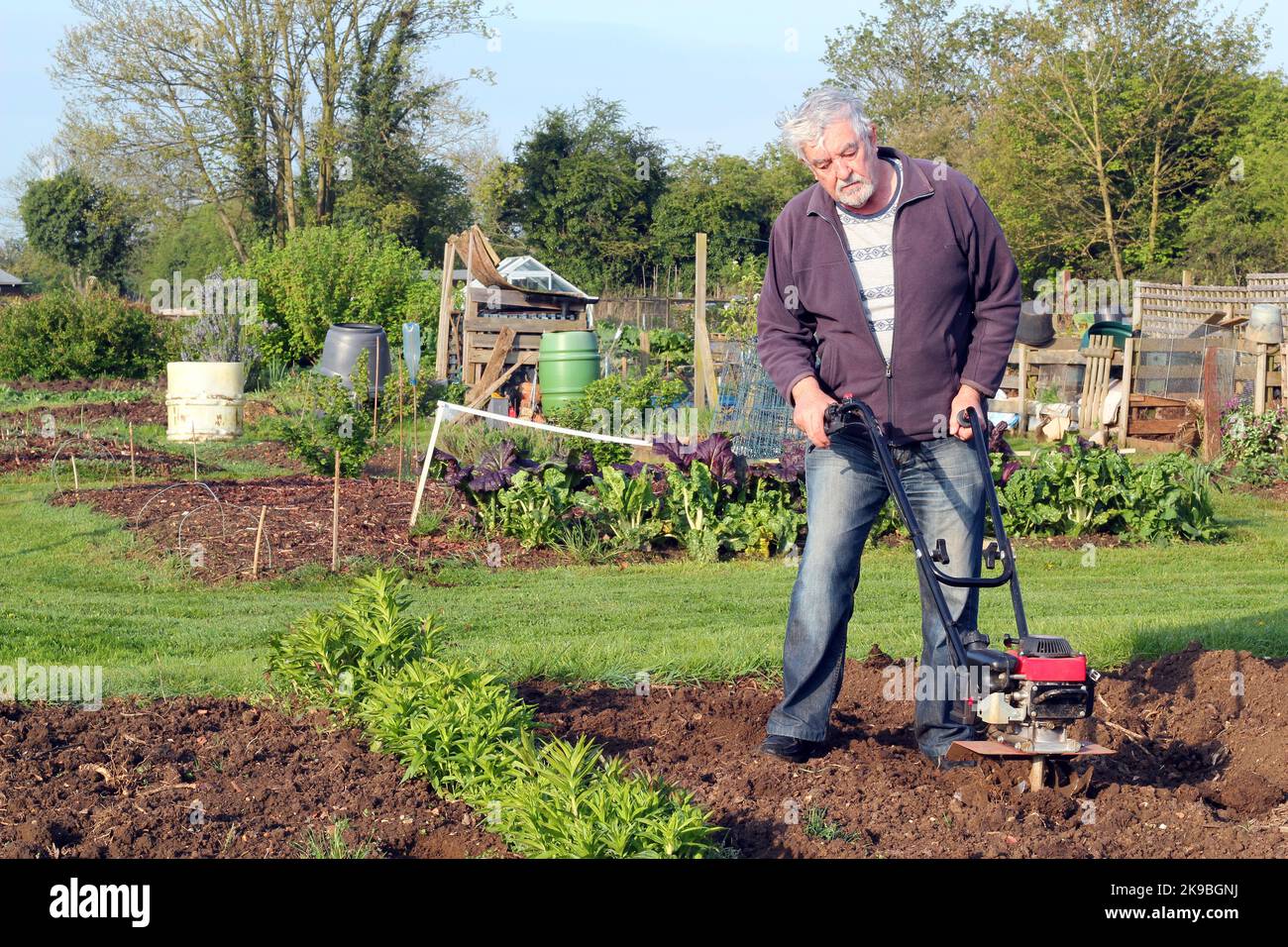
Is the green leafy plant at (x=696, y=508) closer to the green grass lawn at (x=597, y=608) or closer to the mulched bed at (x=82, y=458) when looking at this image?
the green grass lawn at (x=597, y=608)

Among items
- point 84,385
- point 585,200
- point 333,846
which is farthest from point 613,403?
point 585,200

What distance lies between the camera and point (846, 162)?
4.15 meters

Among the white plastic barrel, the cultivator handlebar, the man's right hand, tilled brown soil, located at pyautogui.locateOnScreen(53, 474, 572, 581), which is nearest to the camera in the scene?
the cultivator handlebar

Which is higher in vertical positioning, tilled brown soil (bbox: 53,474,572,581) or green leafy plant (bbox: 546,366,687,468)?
green leafy plant (bbox: 546,366,687,468)

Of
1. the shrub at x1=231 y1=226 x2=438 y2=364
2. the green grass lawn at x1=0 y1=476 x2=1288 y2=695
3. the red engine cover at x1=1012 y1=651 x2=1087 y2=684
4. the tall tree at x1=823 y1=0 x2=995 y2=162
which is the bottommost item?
the green grass lawn at x1=0 y1=476 x2=1288 y2=695

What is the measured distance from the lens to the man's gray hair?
4086 millimetres

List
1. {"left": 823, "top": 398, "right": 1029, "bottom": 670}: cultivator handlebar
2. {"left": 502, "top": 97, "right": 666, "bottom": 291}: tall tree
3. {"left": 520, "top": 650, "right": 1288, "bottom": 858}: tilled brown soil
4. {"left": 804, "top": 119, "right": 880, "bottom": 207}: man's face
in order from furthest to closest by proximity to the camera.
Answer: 1. {"left": 502, "top": 97, "right": 666, "bottom": 291}: tall tree
2. {"left": 804, "top": 119, "right": 880, "bottom": 207}: man's face
3. {"left": 823, "top": 398, "right": 1029, "bottom": 670}: cultivator handlebar
4. {"left": 520, "top": 650, "right": 1288, "bottom": 858}: tilled brown soil

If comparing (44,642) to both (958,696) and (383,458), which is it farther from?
(383,458)

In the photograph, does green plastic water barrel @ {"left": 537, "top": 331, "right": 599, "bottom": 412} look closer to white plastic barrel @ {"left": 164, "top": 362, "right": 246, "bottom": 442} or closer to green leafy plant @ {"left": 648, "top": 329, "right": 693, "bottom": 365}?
Answer: white plastic barrel @ {"left": 164, "top": 362, "right": 246, "bottom": 442}

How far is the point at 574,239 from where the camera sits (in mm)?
46219

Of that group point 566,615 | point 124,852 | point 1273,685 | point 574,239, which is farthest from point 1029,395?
point 574,239

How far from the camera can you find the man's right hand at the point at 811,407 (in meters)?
4.21

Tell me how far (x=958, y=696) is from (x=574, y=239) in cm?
4330

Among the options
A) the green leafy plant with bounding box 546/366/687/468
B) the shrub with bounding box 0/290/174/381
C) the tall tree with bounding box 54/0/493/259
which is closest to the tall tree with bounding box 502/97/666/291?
the tall tree with bounding box 54/0/493/259
